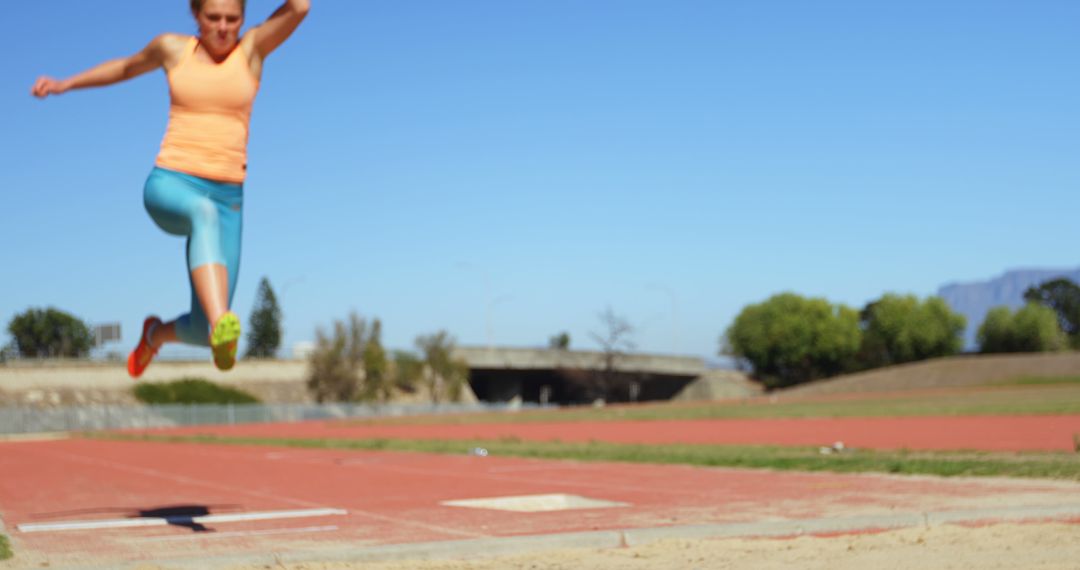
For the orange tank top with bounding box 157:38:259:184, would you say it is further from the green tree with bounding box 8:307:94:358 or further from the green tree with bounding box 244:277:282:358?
the green tree with bounding box 8:307:94:358

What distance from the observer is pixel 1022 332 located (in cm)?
10819

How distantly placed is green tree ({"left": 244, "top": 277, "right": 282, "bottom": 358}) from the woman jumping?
294 ft

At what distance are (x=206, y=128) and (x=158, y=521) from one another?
560 cm

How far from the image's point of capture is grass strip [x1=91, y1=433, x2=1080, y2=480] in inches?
625

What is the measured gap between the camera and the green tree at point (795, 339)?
10488 centimetres

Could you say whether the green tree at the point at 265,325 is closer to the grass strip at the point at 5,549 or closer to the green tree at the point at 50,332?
the green tree at the point at 50,332

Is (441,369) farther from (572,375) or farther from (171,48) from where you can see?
(171,48)

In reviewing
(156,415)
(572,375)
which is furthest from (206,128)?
(572,375)

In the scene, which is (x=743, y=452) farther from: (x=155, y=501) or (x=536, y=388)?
(x=536, y=388)

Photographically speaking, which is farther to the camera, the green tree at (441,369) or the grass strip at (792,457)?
the green tree at (441,369)

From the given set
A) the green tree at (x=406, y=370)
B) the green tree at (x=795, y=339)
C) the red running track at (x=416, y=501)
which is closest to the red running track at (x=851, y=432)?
the red running track at (x=416, y=501)

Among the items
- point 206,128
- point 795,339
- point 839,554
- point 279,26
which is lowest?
point 839,554

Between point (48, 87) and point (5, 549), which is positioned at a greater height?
point (48, 87)

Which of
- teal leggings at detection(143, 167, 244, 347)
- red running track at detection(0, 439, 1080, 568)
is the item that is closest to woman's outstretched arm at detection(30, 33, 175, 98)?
teal leggings at detection(143, 167, 244, 347)
